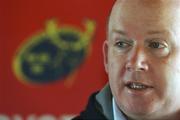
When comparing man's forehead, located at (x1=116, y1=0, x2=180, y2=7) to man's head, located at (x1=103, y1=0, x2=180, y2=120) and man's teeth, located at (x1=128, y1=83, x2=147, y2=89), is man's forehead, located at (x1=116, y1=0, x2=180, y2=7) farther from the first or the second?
man's teeth, located at (x1=128, y1=83, x2=147, y2=89)

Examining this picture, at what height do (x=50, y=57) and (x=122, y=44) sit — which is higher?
(x=122, y=44)

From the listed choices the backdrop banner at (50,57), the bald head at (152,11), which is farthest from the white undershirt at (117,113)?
the backdrop banner at (50,57)

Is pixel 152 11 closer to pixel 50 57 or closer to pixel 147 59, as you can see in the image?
pixel 147 59

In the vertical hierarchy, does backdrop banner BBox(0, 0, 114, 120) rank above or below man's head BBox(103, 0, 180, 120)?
below

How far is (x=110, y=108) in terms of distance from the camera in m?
0.94

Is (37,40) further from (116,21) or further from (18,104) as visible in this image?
(116,21)

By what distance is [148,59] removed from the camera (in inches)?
32.0

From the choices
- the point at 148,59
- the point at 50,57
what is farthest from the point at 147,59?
the point at 50,57

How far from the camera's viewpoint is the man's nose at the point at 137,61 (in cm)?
80

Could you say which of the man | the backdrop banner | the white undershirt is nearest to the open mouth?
the man

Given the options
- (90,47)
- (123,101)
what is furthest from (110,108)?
(90,47)

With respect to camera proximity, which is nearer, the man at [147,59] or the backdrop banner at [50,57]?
the man at [147,59]

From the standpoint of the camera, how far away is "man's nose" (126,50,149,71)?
2.63ft

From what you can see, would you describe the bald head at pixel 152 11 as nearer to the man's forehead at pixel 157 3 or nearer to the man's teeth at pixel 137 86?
the man's forehead at pixel 157 3
